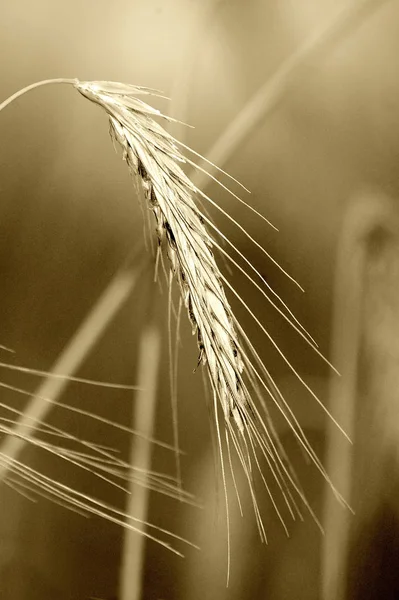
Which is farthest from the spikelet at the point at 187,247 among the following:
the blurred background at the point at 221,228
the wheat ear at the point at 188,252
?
the blurred background at the point at 221,228

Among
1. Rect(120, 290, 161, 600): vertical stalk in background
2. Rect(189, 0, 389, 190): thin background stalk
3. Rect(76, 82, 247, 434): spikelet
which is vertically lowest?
Rect(120, 290, 161, 600): vertical stalk in background

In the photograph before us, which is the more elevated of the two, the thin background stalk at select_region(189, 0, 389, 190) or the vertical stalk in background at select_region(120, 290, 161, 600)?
the thin background stalk at select_region(189, 0, 389, 190)

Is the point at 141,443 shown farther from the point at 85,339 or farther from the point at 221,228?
the point at 221,228

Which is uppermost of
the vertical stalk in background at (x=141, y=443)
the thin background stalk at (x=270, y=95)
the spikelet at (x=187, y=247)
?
the thin background stalk at (x=270, y=95)

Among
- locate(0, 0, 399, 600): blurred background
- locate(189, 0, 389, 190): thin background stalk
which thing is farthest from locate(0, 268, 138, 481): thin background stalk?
locate(189, 0, 389, 190): thin background stalk

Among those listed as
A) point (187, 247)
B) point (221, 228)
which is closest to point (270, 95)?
point (221, 228)

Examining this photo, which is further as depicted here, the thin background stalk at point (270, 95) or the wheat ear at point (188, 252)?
the thin background stalk at point (270, 95)

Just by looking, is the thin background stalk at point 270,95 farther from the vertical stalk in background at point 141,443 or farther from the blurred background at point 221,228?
the vertical stalk in background at point 141,443

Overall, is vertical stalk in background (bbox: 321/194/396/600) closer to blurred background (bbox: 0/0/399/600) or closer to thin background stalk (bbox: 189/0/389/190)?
blurred background (bbox: 0/0/399/600)
